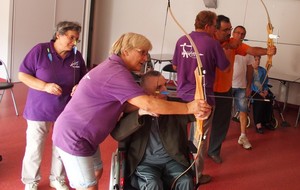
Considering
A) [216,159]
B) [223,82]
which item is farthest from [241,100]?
[223,82]

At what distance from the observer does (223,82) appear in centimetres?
293

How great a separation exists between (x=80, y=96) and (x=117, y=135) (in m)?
0.31

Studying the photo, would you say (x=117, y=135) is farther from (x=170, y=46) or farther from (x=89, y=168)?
(x=170, y=46)

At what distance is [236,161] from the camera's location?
10.9 feet

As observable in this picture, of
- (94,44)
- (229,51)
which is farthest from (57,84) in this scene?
(94,44)

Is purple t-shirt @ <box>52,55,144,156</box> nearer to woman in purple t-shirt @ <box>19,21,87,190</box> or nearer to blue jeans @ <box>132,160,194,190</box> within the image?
blue jeans @ <box>132,160,194,190</box>

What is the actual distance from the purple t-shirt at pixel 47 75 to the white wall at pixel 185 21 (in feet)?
11.4

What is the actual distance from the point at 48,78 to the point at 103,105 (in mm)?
724

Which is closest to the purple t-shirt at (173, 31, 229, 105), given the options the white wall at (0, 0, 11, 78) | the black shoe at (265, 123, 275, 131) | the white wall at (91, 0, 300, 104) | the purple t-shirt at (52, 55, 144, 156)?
the purple t-shirt at (52, 55, 144, 156)

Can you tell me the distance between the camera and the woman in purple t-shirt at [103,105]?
4.75ft

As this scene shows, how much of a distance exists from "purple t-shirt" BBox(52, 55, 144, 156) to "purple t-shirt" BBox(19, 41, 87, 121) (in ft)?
1.84

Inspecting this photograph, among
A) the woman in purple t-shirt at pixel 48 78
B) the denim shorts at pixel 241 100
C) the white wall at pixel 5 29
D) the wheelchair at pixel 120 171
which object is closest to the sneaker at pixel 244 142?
the denim shorts at pixel 241 100

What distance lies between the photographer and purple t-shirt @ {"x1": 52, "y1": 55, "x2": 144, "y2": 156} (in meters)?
1.45

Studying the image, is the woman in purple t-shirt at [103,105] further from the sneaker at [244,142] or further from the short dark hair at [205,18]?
the sneaker at [244,142]
